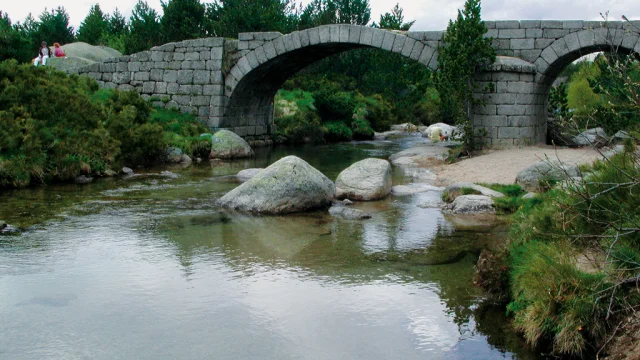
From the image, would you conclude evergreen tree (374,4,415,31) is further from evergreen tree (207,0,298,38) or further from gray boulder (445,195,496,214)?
gray boulder (445,195,496,214)

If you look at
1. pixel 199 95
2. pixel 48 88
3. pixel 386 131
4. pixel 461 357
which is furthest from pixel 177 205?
pixel 386 131

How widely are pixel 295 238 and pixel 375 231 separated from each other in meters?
1.08

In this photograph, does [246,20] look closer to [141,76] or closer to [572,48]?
[141,76]

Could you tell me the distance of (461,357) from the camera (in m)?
5.11

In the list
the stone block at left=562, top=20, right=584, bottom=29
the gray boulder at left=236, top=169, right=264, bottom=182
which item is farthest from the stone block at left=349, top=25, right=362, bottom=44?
the gray boulder at left=236, top=169, right=264, bottom=182

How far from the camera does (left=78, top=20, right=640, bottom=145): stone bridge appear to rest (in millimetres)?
15812

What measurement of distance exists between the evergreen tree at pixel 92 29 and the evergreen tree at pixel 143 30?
10.1 feet

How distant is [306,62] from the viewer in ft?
68.9

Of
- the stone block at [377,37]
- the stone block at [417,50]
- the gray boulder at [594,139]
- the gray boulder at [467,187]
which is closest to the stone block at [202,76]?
the stone block at [377,37]

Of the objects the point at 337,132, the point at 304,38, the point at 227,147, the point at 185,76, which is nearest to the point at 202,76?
the point at 185,76

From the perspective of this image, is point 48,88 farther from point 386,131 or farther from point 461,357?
point 386,131

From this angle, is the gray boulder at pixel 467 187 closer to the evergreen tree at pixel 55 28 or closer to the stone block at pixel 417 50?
the stone block at pixel 417 50

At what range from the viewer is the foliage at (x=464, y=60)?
1526 centimetres

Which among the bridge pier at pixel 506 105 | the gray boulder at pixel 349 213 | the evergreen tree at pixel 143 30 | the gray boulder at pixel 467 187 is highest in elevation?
the evergreen tree at pixel 143 30
